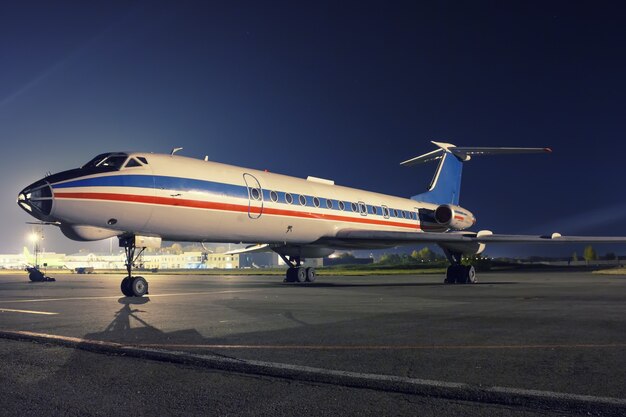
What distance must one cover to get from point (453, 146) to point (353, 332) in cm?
2601

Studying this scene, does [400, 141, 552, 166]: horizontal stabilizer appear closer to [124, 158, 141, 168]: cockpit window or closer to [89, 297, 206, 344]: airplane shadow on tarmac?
[124, 158, 141, 168]: cockpit window

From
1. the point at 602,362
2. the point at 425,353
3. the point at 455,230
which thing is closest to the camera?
the point at 602,362

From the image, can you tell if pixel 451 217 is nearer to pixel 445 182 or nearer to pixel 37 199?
pixel 445 182

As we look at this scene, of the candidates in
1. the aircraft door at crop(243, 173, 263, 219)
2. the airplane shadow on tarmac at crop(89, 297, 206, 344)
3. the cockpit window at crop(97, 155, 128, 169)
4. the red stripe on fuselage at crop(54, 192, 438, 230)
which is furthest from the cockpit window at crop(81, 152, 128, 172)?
the airplane shadow on tarmac at crop(89, 297, 206, 344)

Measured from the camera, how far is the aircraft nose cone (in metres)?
13.5

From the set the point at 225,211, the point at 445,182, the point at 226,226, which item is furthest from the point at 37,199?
the point at 445,182

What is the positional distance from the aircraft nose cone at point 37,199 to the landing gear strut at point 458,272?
56.8 feet

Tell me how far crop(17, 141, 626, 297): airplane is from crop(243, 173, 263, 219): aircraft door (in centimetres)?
4

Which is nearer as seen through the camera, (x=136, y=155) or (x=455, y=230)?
(x=136, y=155)

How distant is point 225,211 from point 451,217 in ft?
49.2

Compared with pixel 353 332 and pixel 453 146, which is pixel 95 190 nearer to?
pixel 353 332

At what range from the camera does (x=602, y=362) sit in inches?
208

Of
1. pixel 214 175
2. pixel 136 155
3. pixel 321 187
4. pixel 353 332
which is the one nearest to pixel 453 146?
pixel 321 187

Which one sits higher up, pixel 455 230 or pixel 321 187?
pixel 321 187
